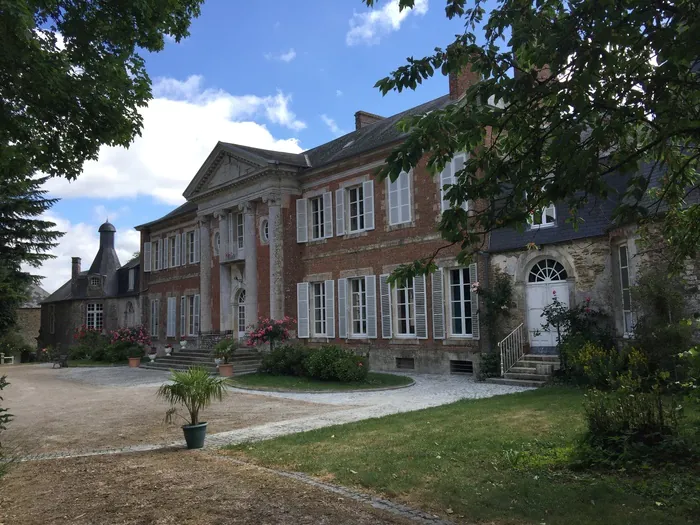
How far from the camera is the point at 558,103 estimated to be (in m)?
4.43

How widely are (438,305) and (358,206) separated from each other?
195 inches

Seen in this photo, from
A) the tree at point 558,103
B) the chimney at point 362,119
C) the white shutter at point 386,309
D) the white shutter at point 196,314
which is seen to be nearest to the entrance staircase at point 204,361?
the white shutter at point 196,314

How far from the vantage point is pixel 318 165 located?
837 inches

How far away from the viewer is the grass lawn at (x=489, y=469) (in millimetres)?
4715

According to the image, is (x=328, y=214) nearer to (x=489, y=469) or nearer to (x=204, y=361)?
(x=204, y=361)

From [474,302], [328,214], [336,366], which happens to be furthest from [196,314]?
[474,302]

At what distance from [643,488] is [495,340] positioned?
422 inches

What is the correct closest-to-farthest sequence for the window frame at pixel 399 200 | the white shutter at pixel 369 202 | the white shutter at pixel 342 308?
the window frame at pixel 399 200
the white shutter at pixel 369 202
the white shutter at pixel 342 308

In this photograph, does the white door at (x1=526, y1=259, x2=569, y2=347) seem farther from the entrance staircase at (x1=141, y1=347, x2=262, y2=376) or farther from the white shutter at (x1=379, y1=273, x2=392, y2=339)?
the entrance staircase at (x1=141, y1=347, x2=262, y2=376)

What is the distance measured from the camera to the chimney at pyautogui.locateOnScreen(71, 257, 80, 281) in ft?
130

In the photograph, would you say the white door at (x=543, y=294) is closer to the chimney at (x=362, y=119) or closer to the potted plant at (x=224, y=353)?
the potted plant at (x=224, y=353)

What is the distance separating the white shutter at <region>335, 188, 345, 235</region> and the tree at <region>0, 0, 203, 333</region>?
13.3 m

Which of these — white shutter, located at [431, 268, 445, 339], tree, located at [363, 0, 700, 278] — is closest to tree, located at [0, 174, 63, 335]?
white shutter, located at [431, 268, 445, 339]

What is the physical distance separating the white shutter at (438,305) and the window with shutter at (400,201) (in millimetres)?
2214
